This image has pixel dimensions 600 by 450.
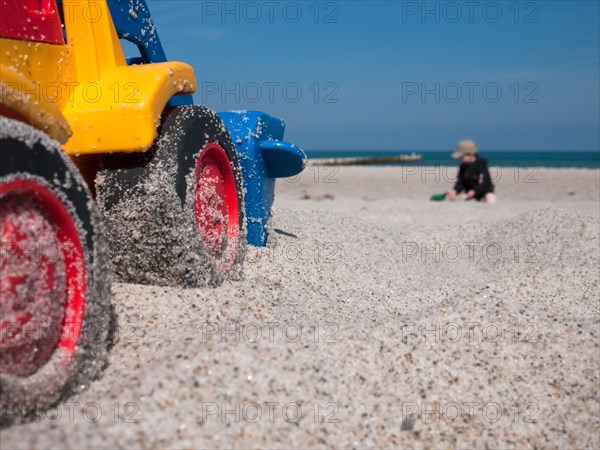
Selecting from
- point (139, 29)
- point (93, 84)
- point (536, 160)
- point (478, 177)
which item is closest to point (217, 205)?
point (93, 84)

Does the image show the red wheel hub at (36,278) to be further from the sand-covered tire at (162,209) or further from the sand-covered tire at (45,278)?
the sand-covered tire at (162,209)

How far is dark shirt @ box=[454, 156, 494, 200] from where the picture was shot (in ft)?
25.7

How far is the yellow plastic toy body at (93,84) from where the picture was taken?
176 centimetres

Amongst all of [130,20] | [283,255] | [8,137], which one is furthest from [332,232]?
[8,137]

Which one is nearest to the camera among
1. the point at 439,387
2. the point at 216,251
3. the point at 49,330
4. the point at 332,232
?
the point at 49,330

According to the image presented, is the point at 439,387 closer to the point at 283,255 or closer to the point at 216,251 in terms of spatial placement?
the point at 216,251

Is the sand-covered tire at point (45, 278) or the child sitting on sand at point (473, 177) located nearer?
the sand-covered tire at point (45, 278)

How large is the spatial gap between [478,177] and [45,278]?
7123 millimetres

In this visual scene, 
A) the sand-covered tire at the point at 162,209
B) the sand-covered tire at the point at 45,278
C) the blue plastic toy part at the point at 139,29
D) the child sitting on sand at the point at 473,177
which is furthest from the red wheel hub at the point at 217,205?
the child sitting on sand at the point at 473,177

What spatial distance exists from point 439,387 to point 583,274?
166 cm

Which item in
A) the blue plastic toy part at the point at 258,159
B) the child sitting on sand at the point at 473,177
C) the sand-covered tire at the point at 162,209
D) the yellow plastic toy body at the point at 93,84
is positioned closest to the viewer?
the yellow plastic toy body at the point at 93,84

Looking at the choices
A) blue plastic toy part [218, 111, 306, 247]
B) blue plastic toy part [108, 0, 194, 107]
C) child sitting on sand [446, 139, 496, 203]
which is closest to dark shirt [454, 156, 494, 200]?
child sitting on sand [446, 139, 496, 203]

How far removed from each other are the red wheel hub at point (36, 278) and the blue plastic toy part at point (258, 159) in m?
A: 1.44

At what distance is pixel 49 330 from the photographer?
1470 mm
